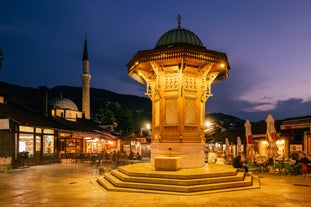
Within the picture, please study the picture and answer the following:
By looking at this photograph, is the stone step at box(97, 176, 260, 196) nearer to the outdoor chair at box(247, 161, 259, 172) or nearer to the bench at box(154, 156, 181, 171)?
the bench at box(154, 156, 181, 171)

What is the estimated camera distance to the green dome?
54.3 ft

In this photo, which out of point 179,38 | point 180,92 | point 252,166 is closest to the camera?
point 180,92

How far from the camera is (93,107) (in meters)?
174

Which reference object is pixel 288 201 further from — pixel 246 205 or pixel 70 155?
pixel 70 155

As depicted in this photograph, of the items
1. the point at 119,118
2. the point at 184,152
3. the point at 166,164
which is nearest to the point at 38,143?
the point at 184,152

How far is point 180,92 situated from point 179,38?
3105 mm

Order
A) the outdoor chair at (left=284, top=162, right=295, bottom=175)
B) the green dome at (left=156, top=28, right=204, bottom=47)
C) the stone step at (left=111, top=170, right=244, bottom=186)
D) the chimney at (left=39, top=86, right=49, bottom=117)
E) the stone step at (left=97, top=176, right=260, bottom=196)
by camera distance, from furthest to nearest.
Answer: the chimney at (left=39, top=86, right=49, bottom=117)
the outdoor chair at (left=284, top=162, right=295, bottom=175)
the green dome at (left=156, top=28, right=204, bottom=47)
the stone step at (left=111, top=170, right=244, bottom=186)
the stone step at (left=97, top=176, right=260, bottom=196)

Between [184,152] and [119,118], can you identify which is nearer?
[184,152]

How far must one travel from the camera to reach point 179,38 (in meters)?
16.6

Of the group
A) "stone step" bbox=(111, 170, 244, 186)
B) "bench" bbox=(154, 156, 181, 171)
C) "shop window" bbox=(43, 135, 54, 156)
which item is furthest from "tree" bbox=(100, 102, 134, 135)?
"stone step" bbox=(111, 170, 244, 186)

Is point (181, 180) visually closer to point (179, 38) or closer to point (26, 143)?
point (179, 38)

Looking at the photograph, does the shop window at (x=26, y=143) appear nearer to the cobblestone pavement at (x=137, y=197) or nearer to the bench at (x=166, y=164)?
the cobblestone pavement at (x=137, y=197)

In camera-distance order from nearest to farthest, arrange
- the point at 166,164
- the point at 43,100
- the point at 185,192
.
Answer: the point at 185,192 < the point at 166,164 < the point at 43,100

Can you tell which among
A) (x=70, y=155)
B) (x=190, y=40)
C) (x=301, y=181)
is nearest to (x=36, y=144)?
(x=70, y=155)
